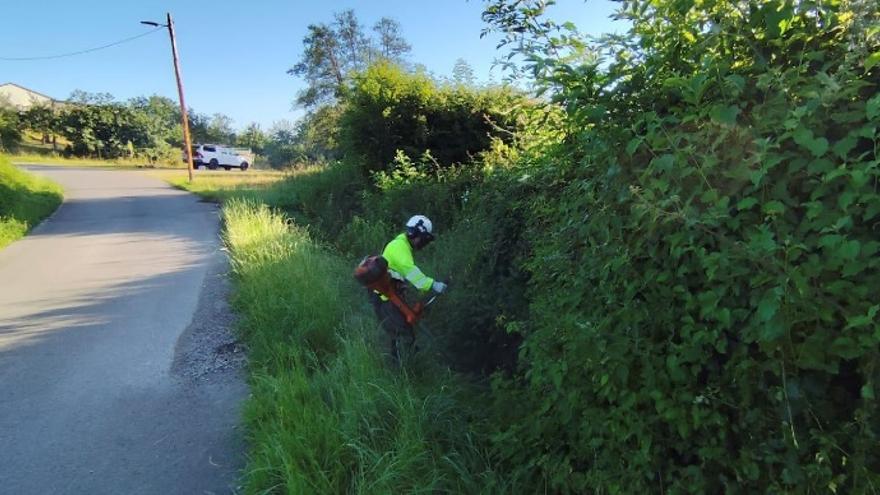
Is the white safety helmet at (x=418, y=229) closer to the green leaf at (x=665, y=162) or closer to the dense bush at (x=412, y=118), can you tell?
the green leaf at (x=665, y=162)

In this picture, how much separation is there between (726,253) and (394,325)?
144 inches

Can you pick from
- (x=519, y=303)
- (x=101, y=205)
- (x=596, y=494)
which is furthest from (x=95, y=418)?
(x=101, y=205)

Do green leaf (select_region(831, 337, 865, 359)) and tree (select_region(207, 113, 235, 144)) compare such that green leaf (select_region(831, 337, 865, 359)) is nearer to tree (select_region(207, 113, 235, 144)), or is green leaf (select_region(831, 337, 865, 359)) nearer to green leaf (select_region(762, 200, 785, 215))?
green leaf (select_region(762, 200, 785, 215))

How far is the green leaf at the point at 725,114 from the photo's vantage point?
166cm

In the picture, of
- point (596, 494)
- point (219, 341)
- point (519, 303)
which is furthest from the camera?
point (219, 341)

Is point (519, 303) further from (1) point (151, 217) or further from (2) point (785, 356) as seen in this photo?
(1) point (151, 217)

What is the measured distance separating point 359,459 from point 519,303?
174 centimetres

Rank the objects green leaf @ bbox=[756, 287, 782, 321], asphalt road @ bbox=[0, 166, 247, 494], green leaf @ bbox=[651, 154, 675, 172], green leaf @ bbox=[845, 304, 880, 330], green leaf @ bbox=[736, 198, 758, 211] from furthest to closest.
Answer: asphalt road @ bbox=[0, 166, 247, 494] < green leaf @ bbox=[651, 154, 675, 172] < green leaf @ bbox=[736, 198, 758, 211] < green leaf @ bbox=[756, 287, 782, 321] < green leaf @ bbox=[845, 304, 880, 330]

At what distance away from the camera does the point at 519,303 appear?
429 cm

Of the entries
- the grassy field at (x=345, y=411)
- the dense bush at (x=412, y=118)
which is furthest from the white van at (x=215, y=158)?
the grassy field at (x=345, y=411)

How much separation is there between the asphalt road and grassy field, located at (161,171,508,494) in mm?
417

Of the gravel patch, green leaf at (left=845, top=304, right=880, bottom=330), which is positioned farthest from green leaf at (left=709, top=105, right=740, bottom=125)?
the gravel patch

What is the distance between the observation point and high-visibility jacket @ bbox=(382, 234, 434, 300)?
15.9 feet

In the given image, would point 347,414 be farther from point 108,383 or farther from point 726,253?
point 108,383
